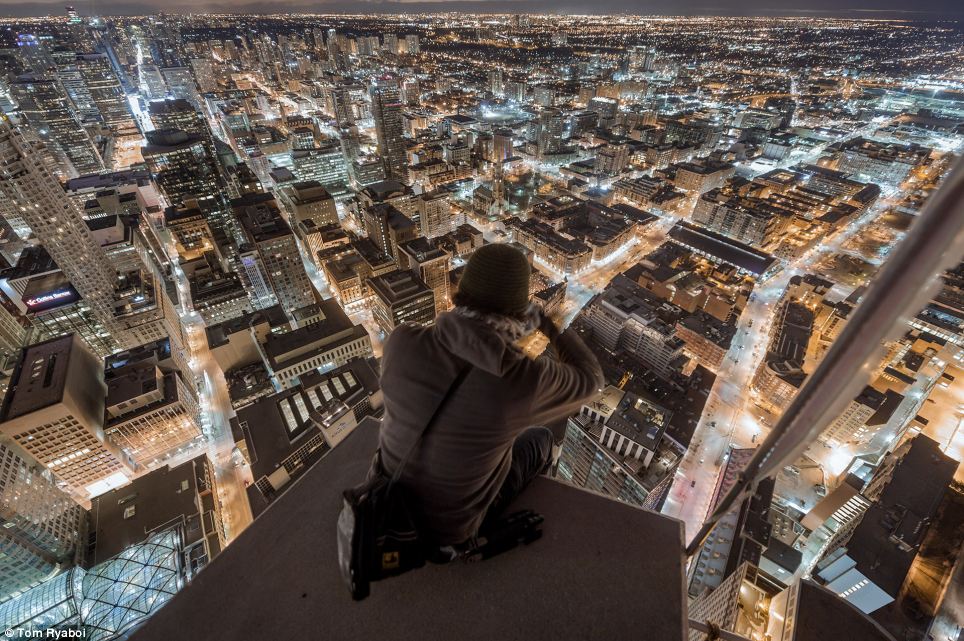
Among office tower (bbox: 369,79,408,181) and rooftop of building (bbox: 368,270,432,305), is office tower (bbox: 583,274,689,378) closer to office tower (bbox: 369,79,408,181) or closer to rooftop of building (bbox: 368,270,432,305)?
rooftop of building (bbox: 368,270,432,305)

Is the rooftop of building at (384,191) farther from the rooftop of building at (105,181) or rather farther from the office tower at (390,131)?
the rooftop of building at (105,181)

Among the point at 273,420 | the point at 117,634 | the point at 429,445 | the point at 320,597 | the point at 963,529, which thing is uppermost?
the point at 429,445

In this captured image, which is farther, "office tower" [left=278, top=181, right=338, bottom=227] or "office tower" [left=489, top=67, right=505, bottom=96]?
"office tower" [left=489, top=67, right=505, bottom=96]

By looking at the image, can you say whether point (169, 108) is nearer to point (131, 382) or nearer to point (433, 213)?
point (433, 213)

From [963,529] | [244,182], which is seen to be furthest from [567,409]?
[244,182]

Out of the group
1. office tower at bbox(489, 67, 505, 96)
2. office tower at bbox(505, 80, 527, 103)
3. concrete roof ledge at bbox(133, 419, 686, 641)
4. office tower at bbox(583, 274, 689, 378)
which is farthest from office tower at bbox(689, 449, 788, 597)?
office tower at bbox(489, 67, 505, 96)

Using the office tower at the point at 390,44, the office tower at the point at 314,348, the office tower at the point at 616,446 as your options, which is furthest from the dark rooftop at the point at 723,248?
the office tower at the point at 390,44

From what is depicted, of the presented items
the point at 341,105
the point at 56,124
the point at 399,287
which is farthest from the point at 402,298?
the point at 341,105

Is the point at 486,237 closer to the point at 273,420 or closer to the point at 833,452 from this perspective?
the point at 273,420
